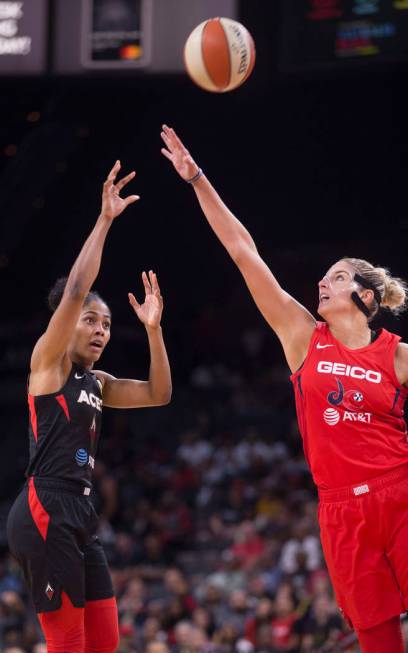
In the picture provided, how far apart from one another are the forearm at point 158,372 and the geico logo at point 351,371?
111 centimetres

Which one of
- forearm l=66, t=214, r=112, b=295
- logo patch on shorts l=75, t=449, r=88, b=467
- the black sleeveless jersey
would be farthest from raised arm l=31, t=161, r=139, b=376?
logo patch on shorts l=75, t=449, r=88, b=467

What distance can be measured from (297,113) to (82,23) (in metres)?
3.76

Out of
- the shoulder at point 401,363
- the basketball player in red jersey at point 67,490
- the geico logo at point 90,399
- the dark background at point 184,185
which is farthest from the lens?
the dark background at point 184,185

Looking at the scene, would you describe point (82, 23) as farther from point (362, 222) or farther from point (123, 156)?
point (362, 222)

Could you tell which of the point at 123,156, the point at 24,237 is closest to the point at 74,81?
the point at 123,156

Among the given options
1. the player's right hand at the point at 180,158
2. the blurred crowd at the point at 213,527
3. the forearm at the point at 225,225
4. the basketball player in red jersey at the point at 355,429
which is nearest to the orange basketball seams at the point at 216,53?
the player's right hand at the point at 180,158

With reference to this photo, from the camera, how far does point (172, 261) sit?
17.0 meters

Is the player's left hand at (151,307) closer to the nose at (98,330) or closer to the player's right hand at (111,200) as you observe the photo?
the nose at (98,330)

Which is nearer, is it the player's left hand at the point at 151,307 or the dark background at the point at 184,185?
the player's left hand at the point at 151,307

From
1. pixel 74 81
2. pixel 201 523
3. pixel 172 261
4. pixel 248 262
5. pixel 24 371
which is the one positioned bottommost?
pixel 201 523

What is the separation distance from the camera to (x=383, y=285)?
488 cm

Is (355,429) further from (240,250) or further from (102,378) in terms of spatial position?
(102,378)

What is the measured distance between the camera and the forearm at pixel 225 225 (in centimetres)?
485

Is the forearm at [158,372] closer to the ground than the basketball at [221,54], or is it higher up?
closer to the ground
